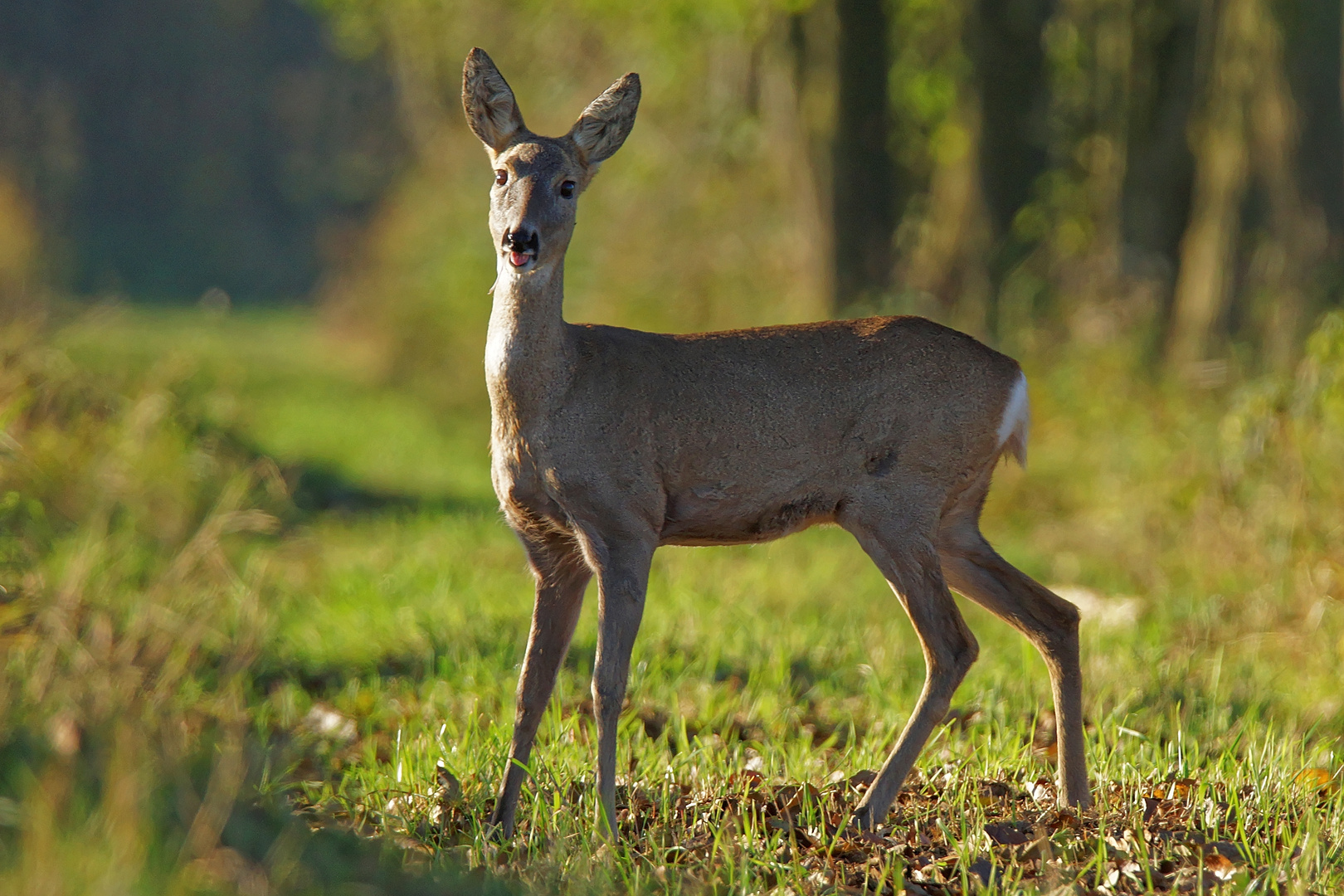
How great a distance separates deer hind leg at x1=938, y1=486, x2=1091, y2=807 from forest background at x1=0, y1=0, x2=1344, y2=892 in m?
0.48

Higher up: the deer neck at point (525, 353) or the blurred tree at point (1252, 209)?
the blurred tree at point (1252, 209)

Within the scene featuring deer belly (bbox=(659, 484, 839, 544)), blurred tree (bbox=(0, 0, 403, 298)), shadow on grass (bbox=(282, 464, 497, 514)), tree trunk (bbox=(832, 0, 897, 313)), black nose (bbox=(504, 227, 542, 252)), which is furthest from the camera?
blurred tree (bbox=(0, 0, 403, 298))

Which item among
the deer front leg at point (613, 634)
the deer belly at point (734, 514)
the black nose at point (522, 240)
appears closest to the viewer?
the black nose at point (522, 240)

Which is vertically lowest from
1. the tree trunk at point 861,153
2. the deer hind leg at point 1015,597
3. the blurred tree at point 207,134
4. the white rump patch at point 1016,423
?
the deer hind leg at point 1015,597

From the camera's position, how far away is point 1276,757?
4523 mm

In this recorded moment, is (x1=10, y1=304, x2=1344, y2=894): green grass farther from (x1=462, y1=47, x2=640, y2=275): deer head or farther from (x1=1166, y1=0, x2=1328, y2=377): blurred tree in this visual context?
(x1=462, y1=47, x2=640, y2=275): deer head

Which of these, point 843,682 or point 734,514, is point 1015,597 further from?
point 843,682

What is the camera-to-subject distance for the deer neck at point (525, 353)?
4031 mm

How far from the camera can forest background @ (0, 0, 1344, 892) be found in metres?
4.82

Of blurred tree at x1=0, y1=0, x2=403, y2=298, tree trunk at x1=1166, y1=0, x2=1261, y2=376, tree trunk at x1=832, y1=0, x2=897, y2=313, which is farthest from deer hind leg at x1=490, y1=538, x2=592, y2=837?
blurred tree at x1=0, y1=0, x2=403, y2=298

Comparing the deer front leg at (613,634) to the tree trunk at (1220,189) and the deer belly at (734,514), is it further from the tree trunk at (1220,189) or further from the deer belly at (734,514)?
the tree trunk at (1220,189)

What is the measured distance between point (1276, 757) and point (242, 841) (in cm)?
320

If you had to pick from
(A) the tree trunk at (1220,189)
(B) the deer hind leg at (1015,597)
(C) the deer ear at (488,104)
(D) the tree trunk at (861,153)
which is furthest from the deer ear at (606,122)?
(D) the tree trunk at (861,153)

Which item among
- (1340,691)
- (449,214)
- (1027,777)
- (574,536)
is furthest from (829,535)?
(449,214)
